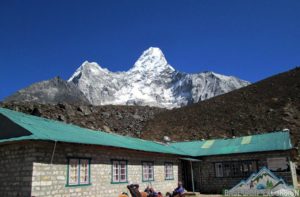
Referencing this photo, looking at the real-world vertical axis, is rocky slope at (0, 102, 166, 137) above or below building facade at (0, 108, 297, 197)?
above

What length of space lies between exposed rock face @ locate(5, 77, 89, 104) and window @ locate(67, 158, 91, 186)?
2298 inches

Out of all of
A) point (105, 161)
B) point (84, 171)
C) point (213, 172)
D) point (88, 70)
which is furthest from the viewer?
point (88, 70)

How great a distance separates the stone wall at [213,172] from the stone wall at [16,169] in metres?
13.6

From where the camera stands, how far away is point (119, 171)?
15867 millimetres

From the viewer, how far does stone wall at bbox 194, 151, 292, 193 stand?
778 inches

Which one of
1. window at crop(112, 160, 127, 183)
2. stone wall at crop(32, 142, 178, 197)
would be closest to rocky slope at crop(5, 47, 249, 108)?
stone wall at crop(32, 142, 178, 197)

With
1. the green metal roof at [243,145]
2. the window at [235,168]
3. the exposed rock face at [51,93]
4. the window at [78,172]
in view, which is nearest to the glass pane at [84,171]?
the window at [78,172]

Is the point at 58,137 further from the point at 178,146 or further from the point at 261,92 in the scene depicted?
the point at 261,92

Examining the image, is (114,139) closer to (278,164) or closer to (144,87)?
(278,164)

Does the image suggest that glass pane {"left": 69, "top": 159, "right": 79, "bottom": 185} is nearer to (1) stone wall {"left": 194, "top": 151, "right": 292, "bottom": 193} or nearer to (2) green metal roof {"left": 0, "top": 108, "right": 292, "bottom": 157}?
(2) green metal roof {"left": 0, "top": 108, "right": 292, "bottom": 157}

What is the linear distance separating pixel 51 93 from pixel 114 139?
67450 mm

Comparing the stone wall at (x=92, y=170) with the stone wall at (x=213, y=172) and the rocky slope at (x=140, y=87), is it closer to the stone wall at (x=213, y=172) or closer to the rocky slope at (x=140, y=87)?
the stone wall at (x=213, y=172)

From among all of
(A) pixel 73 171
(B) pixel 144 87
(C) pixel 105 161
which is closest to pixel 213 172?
(C) pixel 105 161

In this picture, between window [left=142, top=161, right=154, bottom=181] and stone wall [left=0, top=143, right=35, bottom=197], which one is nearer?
stone wall [left=0, top=143, right=35, bottom=197]
